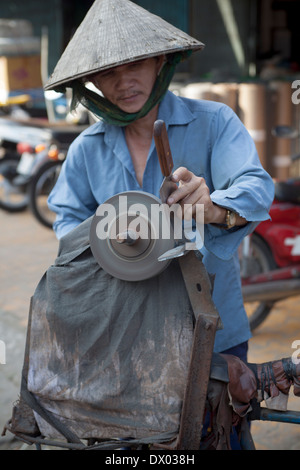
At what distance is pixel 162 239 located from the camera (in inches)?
57.6

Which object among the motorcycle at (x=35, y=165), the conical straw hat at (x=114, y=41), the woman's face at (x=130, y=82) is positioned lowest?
the motorcycle at (x=35, y=165)

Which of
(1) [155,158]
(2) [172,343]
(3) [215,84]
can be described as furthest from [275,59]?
(2) [172,343]

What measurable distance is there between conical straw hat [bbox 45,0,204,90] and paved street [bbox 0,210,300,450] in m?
1.45

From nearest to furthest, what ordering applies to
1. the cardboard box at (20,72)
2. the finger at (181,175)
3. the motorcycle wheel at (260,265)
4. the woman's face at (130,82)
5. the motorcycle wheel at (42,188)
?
the finger at (181,175), the woman's face at (130,82), the motorcycle wheel at (260,265), the motorcycle wheel at (42,188), the cardboard box at (20,72)

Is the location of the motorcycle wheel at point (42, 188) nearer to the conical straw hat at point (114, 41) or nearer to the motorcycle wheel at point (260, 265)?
the motorcycle wheel at point (260, 265)

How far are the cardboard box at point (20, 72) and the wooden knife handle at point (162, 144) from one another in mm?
6640

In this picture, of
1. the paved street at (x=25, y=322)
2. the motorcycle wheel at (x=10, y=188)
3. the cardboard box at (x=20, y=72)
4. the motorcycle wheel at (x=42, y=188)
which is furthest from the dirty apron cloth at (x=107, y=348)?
the cardboard box at (x=20, y=72)

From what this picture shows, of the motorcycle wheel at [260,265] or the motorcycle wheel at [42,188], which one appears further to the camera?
the motorcycle wheel at [42,188]

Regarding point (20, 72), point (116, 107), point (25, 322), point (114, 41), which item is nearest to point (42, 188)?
point (20, 72)

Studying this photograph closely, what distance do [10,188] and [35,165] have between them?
759 millimetres

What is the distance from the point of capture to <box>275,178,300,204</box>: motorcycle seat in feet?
12.7

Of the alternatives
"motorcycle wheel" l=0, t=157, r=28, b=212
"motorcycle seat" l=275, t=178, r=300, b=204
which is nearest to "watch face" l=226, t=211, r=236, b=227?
"motorcycle seat" l=275, t=178, r=300, b=204

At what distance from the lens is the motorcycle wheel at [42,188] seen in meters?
6.56

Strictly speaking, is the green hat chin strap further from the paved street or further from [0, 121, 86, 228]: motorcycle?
[0, 121, 86, 228]: motorcycle
